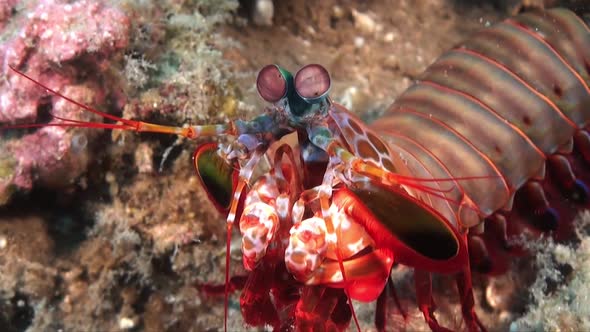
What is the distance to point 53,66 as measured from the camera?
3.35 m

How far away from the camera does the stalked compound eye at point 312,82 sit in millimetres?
2172

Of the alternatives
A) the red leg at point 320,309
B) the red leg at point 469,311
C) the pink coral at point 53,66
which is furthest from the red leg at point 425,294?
the pink coral at point 53,66

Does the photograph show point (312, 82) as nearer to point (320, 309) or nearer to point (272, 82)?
point (272, 82)

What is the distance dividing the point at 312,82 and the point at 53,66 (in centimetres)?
205

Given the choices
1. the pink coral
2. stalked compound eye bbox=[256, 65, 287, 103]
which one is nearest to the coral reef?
stalked compound eye bbox=[256, 65, 287, 103]

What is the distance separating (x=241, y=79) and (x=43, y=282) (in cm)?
208

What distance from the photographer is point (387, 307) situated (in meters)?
3.07

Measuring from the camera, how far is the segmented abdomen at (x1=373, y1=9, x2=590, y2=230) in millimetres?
3238

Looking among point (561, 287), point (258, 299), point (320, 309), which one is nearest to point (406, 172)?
point (320, 309)

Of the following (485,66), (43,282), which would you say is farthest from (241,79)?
(43,282)

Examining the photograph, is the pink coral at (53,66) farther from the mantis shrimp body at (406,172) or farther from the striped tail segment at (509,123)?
the striped tail segment at (509,123)

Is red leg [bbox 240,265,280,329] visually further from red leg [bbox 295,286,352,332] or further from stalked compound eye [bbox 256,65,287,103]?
stalked compound eye [bbox 256,65,287,103]

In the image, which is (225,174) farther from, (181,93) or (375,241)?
(181,93)

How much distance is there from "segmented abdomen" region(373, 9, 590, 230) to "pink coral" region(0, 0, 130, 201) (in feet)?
6.34
